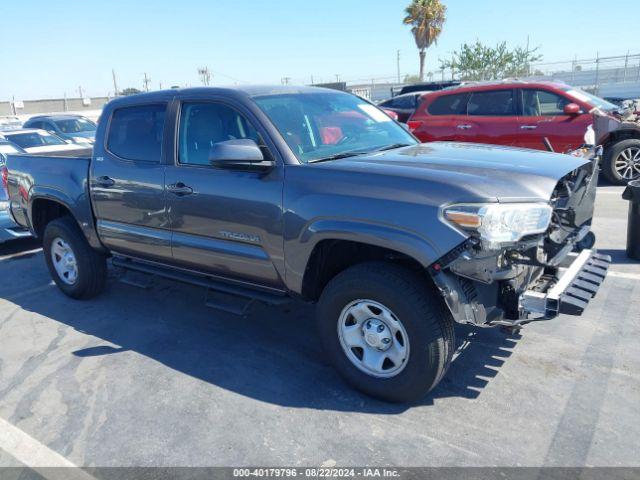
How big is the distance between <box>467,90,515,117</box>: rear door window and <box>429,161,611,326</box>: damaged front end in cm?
632

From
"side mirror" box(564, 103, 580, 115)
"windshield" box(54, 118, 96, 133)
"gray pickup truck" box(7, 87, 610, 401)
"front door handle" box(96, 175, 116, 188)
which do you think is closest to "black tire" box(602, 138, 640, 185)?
"side mirror" box(564, 103, 580, 115)

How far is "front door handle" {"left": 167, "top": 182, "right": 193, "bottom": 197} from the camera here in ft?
13.4

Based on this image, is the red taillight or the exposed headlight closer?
the exposed headlight

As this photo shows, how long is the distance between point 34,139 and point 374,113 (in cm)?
977

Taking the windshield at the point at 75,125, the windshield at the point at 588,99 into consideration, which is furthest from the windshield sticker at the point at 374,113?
the windshield at the point at 75,125

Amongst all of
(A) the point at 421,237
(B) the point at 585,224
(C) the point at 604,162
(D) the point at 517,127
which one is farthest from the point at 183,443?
(C) the point at 604,162

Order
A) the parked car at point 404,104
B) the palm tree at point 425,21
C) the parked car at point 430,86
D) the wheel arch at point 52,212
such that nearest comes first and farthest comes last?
1. the wheel arch at point 52,212
2. the parked car at point 404,104
3. the parked car at point 430,86
4. the palm tree at point 425,21

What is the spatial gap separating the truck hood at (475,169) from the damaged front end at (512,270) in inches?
3.4

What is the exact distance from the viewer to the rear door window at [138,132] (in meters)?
4.49

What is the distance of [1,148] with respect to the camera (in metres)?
9.48

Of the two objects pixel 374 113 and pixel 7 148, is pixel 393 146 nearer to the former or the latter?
pixel 374 113

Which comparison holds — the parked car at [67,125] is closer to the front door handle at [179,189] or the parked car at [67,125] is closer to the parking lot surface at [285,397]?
the parking lot surface at [285,397]

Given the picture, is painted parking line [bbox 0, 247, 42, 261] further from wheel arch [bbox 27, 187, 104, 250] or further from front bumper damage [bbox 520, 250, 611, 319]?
front bumper damage [bbox 520, 250, 611, 319]

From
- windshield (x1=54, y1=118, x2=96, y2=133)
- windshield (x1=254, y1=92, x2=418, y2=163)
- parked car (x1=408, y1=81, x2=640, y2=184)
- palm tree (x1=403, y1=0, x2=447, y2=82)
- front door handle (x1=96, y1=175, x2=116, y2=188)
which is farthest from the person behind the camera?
palm tree (x1=403, y1=0, x2=447, y2=82)
